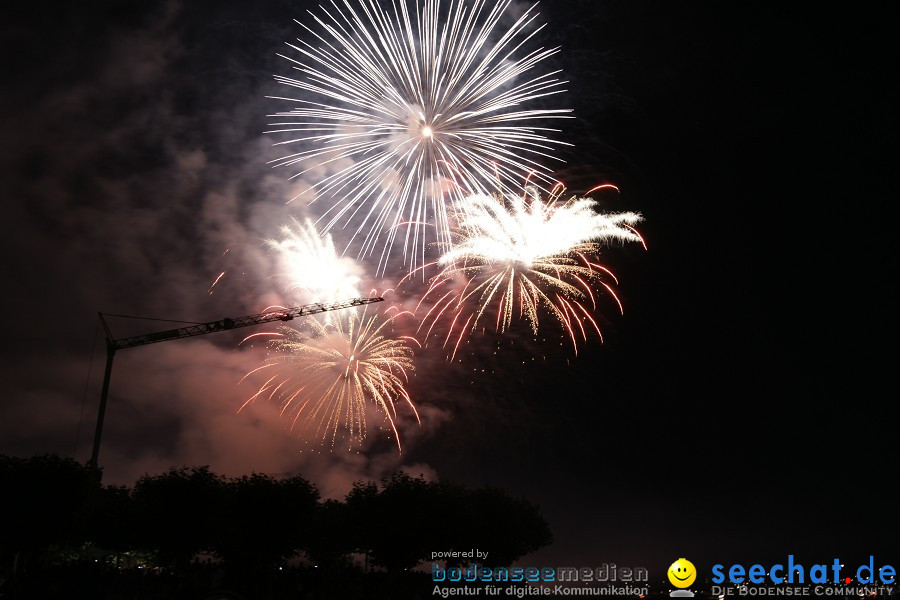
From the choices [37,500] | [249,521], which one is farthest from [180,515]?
[37,500]

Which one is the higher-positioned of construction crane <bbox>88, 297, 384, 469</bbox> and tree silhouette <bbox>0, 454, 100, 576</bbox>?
construction crane <bbox>88, 297, 384, 469</bbox>

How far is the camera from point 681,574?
87.2ft

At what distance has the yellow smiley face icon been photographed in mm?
26250

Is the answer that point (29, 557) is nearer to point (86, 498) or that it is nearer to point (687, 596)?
point (86, 498)

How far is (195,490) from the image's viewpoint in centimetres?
4334

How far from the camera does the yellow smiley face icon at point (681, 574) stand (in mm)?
26250

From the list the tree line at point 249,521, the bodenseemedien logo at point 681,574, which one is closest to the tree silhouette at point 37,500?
the tree line at point 249,521

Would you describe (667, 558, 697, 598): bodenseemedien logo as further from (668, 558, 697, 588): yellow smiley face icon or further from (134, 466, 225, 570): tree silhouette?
(134, 466, 225, 570): tree silhouette

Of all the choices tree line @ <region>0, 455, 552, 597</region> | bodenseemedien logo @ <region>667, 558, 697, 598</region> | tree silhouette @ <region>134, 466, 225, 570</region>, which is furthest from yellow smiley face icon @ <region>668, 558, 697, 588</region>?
tree silhouette @ <region>134, 466, 225, 570</region>

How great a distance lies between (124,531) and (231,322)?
122 feet

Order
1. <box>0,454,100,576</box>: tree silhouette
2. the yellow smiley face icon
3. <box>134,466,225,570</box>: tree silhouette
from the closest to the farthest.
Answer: the yellow smiley face icon
<box>0,454,100,576</box>: tree silhouette
<box>134,466,225,570</box>: tree silhouette

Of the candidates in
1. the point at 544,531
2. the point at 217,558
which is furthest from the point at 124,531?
the point at 544,531

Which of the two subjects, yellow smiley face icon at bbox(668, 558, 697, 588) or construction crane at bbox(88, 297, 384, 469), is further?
construction crane at bbox(88, 297, 384, 469)

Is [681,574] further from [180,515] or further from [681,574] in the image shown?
[180,515]
